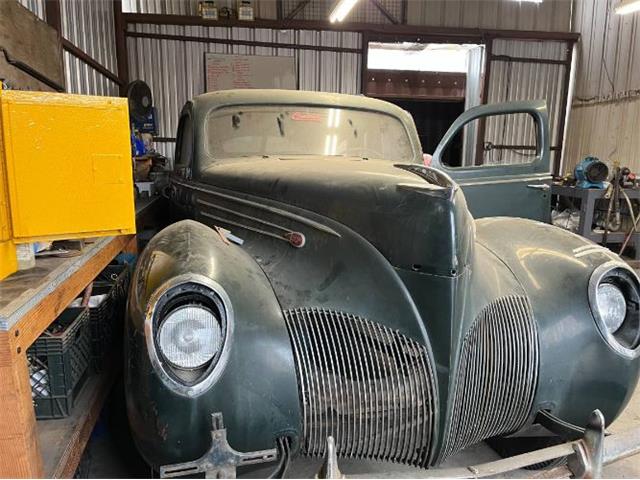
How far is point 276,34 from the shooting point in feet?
29.2

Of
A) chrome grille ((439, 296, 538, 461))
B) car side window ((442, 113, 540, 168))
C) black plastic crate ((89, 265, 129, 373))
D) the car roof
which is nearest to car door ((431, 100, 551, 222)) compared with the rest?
the car roof

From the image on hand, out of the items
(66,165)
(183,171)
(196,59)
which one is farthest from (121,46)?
(66,165)

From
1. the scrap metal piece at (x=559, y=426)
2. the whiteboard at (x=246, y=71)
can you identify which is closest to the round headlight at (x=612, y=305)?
the scrap metal piece at (x=559, y=426)

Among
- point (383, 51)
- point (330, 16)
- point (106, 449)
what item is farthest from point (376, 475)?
point (383, 51)

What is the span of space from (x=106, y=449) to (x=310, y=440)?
1.26m

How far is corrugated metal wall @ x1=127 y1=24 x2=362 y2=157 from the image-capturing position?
28.0ft

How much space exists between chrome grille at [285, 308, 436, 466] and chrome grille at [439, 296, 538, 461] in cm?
11

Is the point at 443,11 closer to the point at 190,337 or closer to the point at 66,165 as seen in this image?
the point at 66,165

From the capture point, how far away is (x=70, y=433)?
161 cm

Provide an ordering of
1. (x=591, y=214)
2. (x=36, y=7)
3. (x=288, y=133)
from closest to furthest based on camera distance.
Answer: (x=288, y=133), (x=36, y=7), (x=591, y=214)

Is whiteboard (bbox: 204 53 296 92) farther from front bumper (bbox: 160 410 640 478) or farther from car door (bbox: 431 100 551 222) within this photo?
front bumper (bbox: 160 410 640 478)

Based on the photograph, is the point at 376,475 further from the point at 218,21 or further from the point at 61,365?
the point at 218,21

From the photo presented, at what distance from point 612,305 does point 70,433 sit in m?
2.06

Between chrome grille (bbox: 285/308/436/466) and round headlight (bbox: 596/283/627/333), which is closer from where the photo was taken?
chrome grille (bbox: 285/308/436/466)
